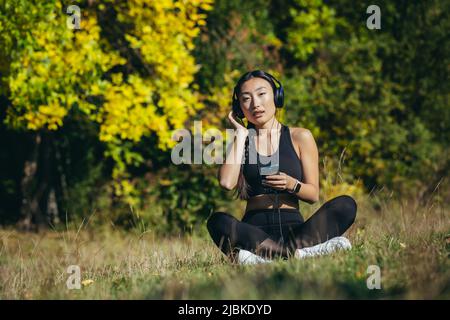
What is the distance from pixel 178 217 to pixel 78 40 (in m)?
2.97

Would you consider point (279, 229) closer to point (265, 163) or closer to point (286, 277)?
point (265, 163)

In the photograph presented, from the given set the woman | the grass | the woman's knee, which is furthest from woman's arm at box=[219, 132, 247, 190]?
the woman's knee

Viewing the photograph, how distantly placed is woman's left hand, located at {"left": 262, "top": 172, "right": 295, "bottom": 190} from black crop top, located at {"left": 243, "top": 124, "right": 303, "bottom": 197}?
0.19 m

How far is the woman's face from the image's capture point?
173 inches

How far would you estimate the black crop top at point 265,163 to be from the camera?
436 centimetres

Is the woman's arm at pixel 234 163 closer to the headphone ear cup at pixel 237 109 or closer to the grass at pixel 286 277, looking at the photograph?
the headphone ear cup at pixel 237 109

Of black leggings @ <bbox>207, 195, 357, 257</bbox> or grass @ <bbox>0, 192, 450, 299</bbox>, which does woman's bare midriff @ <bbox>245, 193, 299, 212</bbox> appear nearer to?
black leggings @ <bbox>207, 195, 357, 257</bbox>

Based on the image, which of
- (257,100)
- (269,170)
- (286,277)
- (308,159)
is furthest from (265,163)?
(286,277)

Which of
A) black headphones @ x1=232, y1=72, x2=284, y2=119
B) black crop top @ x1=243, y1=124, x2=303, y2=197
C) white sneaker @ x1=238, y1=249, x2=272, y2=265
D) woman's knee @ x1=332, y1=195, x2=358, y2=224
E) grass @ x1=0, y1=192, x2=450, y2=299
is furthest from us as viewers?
black headphones @ x1=232, y1=72, x2=284, y2=119

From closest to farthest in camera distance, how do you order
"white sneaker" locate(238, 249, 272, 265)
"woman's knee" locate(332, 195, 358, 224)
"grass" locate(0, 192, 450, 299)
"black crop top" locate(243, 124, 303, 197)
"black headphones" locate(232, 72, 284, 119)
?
"grass" locate(0, 192, 450, 299), "white sneaker" locate(238, 249, 272, 265), "woman's knee" locate(332, 195, 358, 224), "black crop top" locate(243, 124, 303, 197), "black headphones" locate(232, 72, 284, 119)

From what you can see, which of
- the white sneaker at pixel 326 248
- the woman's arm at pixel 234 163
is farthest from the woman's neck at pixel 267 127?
the white sneaker at pixel 326 248

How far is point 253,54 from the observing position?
927 centimetres
